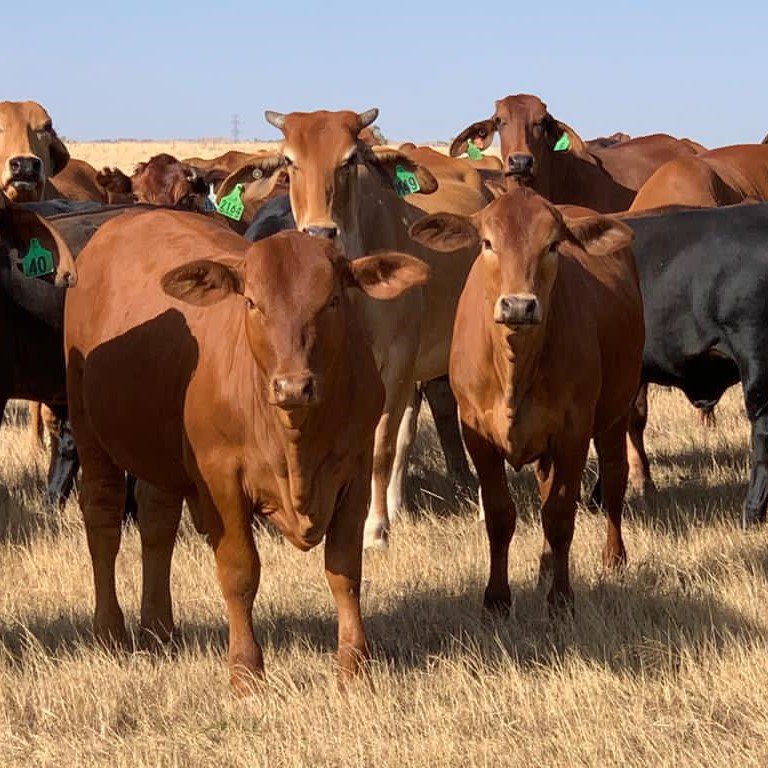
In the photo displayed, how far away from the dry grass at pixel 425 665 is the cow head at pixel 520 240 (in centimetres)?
126

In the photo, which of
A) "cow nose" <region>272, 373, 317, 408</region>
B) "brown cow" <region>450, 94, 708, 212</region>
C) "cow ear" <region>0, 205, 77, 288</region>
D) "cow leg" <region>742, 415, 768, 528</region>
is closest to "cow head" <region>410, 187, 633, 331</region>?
"cow nose" <region>272, 373, 317, 408</region>

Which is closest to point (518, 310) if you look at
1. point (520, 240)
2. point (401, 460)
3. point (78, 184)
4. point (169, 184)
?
point (520, 240)

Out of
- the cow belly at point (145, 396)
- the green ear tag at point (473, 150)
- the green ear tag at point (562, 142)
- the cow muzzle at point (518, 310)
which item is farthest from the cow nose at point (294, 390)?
the green ear tag at point (473, 150)

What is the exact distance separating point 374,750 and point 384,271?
1.59 m

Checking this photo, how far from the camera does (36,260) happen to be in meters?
6.22

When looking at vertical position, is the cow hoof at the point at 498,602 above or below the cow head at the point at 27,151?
below

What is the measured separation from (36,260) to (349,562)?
1.73 meters

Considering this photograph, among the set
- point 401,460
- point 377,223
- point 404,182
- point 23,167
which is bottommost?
point 401,460

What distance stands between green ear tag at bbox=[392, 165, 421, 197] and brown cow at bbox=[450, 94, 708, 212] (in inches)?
156

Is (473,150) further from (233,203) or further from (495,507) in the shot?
(495,507)

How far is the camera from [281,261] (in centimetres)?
528

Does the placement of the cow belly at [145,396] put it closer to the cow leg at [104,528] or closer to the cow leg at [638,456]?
the cow leg at [104,528]

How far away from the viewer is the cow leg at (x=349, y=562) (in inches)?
221

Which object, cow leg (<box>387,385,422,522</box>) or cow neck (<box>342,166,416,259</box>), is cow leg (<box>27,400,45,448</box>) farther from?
cow neck (<box>342,166,416,259</box>)
